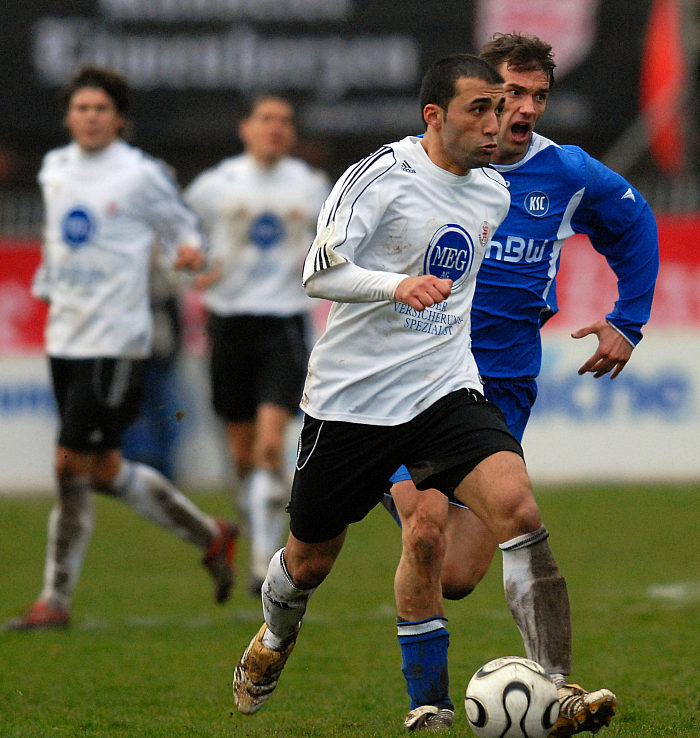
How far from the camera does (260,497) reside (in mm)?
8484

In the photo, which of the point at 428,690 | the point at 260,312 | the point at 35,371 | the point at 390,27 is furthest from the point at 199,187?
the point at 390,27

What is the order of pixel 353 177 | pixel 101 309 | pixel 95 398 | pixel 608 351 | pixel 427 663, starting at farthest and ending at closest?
pixel 101 309, pixel 95 398, pixel 608 351, pixel 427 663, pixel 353 177

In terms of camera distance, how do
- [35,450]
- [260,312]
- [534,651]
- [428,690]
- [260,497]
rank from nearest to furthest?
[534,651] → [428,690] → [260,497] → [260,312] → [35,450]

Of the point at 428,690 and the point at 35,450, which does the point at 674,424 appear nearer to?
the point at 35,450

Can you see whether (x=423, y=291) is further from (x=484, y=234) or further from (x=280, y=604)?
(x=280, y=604)

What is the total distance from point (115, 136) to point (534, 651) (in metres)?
4.37

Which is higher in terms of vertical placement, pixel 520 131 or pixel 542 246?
pixel 520 131

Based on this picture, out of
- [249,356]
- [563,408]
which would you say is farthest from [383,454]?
[563,408]

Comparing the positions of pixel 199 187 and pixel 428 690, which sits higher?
pixel 199 187

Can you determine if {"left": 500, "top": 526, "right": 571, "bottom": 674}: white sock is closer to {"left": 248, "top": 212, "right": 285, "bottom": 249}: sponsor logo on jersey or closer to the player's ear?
the player's ear

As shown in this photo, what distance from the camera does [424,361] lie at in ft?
15.4

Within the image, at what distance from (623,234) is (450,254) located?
110 centimetres

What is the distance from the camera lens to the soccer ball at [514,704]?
167 inches

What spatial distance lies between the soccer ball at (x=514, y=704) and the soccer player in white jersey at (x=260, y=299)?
413 cm
